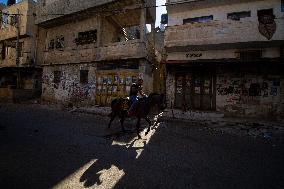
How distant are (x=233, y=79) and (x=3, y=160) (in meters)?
14.0

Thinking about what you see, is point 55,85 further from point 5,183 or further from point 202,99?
point 5,183

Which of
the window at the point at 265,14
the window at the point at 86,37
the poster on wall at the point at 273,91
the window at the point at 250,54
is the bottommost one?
the poster on wall at the point at 273,91

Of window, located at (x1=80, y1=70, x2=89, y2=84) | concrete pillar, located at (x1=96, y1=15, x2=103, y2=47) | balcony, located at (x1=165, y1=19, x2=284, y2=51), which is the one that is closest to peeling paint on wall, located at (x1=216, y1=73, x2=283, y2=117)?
balcony, located at (x1=165, y1=19, x2=284, y2=51)

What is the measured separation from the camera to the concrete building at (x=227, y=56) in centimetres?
1379

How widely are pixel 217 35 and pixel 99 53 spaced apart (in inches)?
345

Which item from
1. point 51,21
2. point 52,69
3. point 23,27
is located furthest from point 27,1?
point 52,69

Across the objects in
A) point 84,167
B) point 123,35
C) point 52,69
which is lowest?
point 84,167

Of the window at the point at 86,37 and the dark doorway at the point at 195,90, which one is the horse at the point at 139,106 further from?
the window at the point at 86,37

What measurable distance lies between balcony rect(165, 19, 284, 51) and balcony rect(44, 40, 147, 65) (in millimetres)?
2181

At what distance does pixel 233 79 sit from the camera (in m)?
15.1

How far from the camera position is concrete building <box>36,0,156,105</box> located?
633 inches

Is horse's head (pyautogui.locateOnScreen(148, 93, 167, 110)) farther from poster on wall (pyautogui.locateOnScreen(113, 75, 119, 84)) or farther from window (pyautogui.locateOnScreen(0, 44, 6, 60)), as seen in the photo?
window (pyautogui.locateOnScreen(0, 44, 6, 60))

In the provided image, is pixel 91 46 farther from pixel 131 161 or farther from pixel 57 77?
pixel 131 161

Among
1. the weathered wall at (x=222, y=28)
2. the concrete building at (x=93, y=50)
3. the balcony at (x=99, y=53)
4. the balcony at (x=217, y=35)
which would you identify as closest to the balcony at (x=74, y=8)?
the concrete building at (x=93, y=50)
